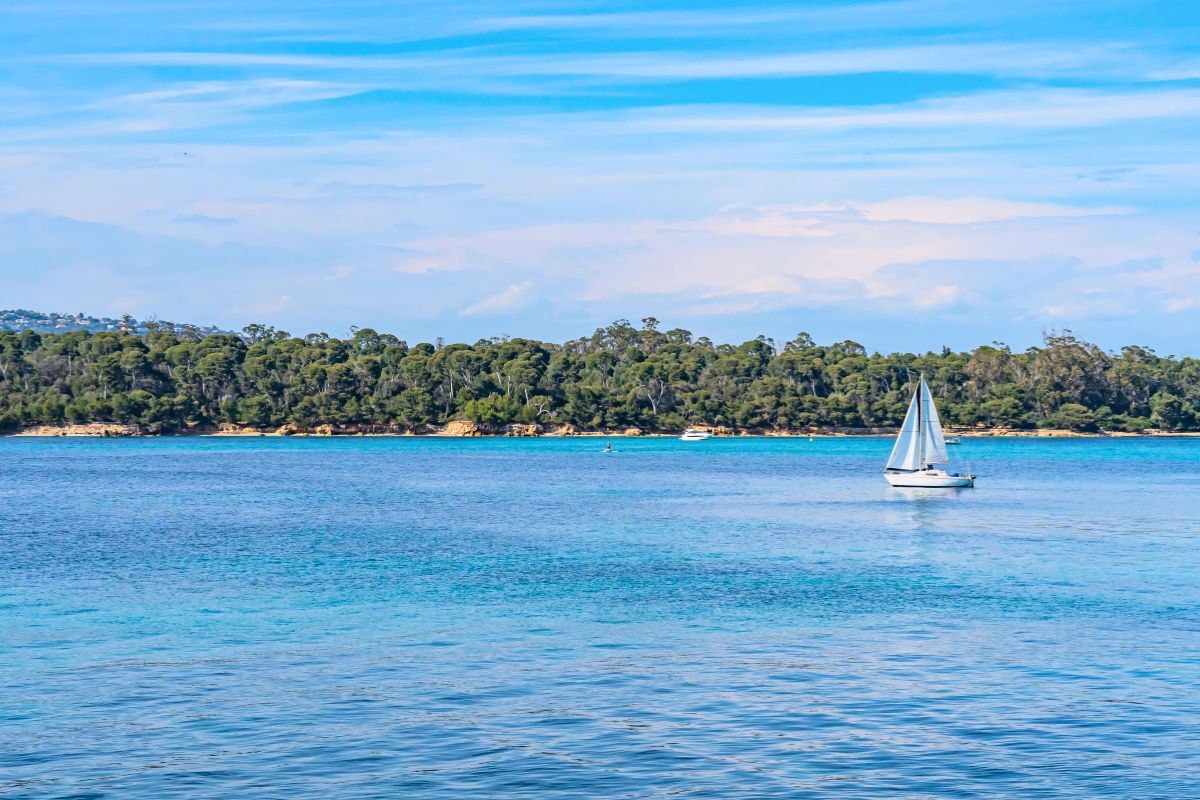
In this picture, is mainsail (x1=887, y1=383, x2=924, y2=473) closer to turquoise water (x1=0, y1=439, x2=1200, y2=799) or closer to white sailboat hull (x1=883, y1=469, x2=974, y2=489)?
white sailboat hull (x1=883, y1=469, x2=974, y2=489)

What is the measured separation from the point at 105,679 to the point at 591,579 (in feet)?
67.7

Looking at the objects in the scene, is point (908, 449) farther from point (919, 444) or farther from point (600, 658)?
point (600, 658)

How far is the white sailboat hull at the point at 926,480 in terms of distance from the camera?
9553 centimetres

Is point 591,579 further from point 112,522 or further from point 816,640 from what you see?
point 112,522

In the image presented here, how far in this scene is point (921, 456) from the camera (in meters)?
96.7

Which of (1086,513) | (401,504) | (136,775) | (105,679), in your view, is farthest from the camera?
(401,504)

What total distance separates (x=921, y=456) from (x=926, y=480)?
199 centimetres

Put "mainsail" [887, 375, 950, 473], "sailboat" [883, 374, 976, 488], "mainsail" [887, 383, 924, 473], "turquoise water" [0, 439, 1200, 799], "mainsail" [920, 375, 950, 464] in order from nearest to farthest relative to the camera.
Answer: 1. "turquoise water" [0, 439, 1200, 799]
2. "mainsail" [920, 375, 950, 464]
3. "mainsail" [887, 375, 950, 473]
4. "sailboat" [883, 374, 976, 488]
5. "mainsail" [887, 383, 924, 473]

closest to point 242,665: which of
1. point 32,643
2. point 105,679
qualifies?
point 105,679

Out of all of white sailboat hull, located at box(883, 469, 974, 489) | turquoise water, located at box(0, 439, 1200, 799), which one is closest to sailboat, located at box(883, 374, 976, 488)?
white sailboat hull, located at box(883, 469, 974, 489)

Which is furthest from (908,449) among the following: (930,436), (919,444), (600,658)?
(600,658)

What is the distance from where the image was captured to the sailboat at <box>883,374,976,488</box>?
95438 millimetres

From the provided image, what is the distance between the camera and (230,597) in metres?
41.6

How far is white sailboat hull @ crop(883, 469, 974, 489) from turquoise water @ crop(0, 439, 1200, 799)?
21157mm
